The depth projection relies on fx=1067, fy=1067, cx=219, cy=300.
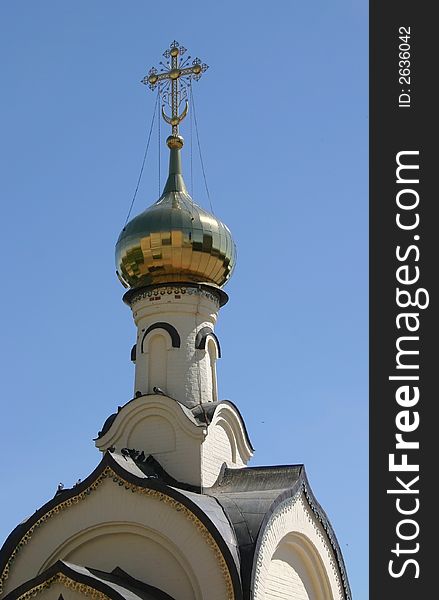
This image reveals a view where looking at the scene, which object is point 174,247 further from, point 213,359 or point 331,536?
point 331,536

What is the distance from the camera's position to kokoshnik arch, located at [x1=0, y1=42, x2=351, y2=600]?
36.3 feet

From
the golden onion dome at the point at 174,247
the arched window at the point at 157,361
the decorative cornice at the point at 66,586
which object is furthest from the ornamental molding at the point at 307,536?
the golden onion dome at the point at 174,247

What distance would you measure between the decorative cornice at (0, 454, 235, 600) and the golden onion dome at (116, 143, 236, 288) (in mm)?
2767

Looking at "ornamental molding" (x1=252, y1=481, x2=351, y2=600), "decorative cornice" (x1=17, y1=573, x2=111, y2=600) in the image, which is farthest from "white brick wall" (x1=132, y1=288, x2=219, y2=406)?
"decorative cornice" (x1=17, y1=573, x2=111, y2=600)

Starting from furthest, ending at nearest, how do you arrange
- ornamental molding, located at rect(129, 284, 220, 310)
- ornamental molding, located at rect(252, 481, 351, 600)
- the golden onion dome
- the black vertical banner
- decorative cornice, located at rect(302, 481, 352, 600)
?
ornamental molding, located at rect(129, 284, 220, 310) → the golden onion dome → decorative cornice, located at rect(302, 481, 352, 600) → ornamental molding, located at rect(252, 481, 351, 600) → the black vertical banner

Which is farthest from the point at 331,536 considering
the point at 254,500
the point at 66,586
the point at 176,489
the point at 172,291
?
the point at 66,586

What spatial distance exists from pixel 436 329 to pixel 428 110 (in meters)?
1.84

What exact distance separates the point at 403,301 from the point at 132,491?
442 cm

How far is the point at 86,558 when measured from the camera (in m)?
12.0

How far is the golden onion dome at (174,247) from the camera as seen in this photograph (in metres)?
13.5

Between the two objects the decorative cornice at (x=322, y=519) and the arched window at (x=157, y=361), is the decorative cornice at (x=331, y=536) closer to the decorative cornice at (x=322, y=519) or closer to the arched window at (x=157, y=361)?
the decorative cornice at (x=322, y=519)

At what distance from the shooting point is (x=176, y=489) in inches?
455

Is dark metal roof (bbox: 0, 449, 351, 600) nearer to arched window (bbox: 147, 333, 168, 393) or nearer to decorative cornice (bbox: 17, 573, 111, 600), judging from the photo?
arched window (bbox: 147, 333, 168, 393)

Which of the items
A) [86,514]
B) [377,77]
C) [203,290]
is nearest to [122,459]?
[86,514]
